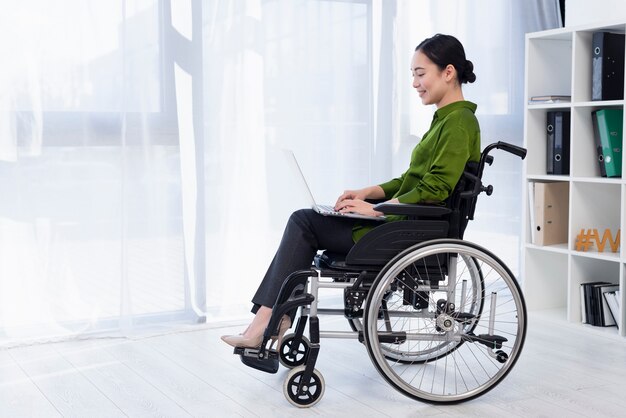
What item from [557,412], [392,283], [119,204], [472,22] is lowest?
[557,412]

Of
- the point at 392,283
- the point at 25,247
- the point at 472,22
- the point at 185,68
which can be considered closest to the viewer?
the point at 392,283

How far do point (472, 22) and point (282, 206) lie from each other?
1.25 m

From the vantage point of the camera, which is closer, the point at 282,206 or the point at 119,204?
the point at 119,204

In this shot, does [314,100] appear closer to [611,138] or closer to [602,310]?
[611,138]

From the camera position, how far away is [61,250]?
309 cm

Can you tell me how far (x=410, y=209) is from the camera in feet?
7.43

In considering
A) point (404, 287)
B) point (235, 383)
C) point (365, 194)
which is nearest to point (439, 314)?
point (404, 287)

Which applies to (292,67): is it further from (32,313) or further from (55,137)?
(32,313)

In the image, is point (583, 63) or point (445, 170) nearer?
point (445, 170)

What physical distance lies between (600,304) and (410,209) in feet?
4.39

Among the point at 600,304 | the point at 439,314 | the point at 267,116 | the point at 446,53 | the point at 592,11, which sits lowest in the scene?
the point at 600,304

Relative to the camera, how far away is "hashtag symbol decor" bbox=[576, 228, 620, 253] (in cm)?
328

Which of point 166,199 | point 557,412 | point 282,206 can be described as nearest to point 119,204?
point 166,199

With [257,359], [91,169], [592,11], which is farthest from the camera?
[592,11]
